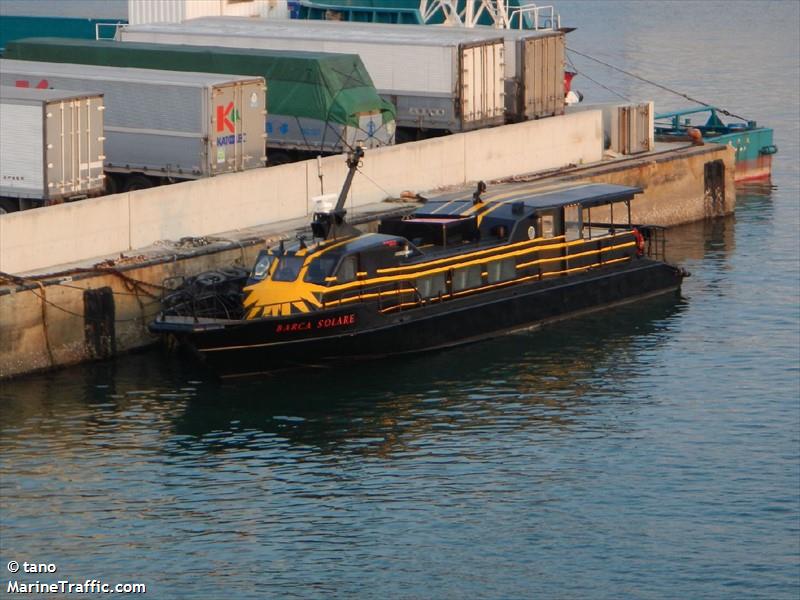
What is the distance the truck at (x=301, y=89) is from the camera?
5181cm

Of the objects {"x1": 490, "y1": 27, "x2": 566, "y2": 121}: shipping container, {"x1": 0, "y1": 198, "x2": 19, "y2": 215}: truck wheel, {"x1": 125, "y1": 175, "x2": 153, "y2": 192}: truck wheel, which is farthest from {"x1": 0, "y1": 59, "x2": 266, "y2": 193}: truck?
{"x1": 490, "y1": 27, "x2": 566, "y2": 121}: shipping container

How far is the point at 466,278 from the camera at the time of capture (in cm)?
4175

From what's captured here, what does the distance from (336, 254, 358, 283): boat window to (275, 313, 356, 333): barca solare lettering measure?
2.65 ft

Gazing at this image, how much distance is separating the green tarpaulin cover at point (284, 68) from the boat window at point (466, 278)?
1115cm

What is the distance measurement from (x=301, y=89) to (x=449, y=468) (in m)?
21.6

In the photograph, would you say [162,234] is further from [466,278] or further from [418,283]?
[466,278]

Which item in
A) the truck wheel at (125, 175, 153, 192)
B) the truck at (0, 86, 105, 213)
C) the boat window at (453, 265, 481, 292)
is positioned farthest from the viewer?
the truck wheel at (125, 175, 153, 192)

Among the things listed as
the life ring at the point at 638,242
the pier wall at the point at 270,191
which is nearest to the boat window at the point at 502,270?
the life ring at the point at 638,242

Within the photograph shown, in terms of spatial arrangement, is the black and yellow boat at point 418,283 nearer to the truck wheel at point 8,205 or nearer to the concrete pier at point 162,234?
the concrete pier at point 162,234

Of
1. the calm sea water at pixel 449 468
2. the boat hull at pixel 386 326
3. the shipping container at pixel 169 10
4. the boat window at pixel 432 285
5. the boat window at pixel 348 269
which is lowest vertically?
the calm sea water at pixel 449 468

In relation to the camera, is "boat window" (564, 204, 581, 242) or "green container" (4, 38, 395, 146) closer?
"boat window" (564, 204, 581, 242)

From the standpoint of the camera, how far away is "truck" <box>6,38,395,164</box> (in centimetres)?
5181

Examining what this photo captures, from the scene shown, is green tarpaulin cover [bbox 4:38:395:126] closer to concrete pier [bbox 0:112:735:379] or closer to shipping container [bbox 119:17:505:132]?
shipping container [bbox 119:17:505:132]

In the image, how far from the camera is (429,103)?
55719mm
